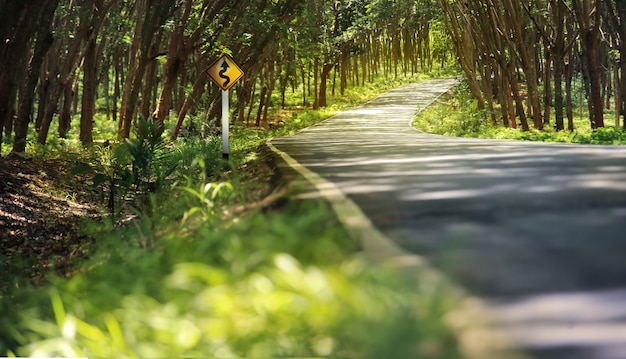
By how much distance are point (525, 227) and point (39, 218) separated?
1153 cm

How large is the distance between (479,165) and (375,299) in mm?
8228

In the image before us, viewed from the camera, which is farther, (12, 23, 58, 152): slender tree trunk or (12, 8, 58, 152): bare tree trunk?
(12, 23, 58, 152): slender tree trunk

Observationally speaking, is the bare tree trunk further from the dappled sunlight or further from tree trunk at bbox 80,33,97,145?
the dappled sunlight

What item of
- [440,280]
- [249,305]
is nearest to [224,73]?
[440,280]

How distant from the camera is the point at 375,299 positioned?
470cm

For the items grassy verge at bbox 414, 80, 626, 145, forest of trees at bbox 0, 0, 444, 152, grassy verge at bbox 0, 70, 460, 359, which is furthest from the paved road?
grassy verge at bbox 414, 80, 626, 145

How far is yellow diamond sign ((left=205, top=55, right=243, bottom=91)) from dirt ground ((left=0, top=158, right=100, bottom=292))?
Result: 376 centimetres

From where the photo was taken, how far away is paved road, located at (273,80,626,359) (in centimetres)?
468

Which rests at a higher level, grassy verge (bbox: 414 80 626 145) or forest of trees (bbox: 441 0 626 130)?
forest of trees (bbox: 441 0 626 130)

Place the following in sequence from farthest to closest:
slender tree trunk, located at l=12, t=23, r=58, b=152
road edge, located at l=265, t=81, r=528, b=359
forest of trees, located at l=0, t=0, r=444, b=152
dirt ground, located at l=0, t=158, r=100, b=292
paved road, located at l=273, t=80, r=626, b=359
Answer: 1. slender tree trunk, located at l=12, t=23, r=58, b=152
2. forest of trees, located at l=0, t=0, r=444, b=152
3. dirt ground, located at l=0, t=158, r=100, b=292
4. paved road, located at l=273, t=80, r=626, b=359
5. road edge, located at l=265, t=81, r=528, b=359

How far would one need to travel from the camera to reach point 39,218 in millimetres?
16719

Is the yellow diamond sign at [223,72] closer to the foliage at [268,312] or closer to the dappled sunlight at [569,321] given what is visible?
the foliage at [268,312]

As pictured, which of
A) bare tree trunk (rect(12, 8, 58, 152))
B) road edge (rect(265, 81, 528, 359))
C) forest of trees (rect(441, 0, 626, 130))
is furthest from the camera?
forest of trees (rect(441, 0, 626, 130))

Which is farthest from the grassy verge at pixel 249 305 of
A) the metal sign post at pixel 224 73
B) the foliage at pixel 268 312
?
the metal sign post at pixel 224 73
